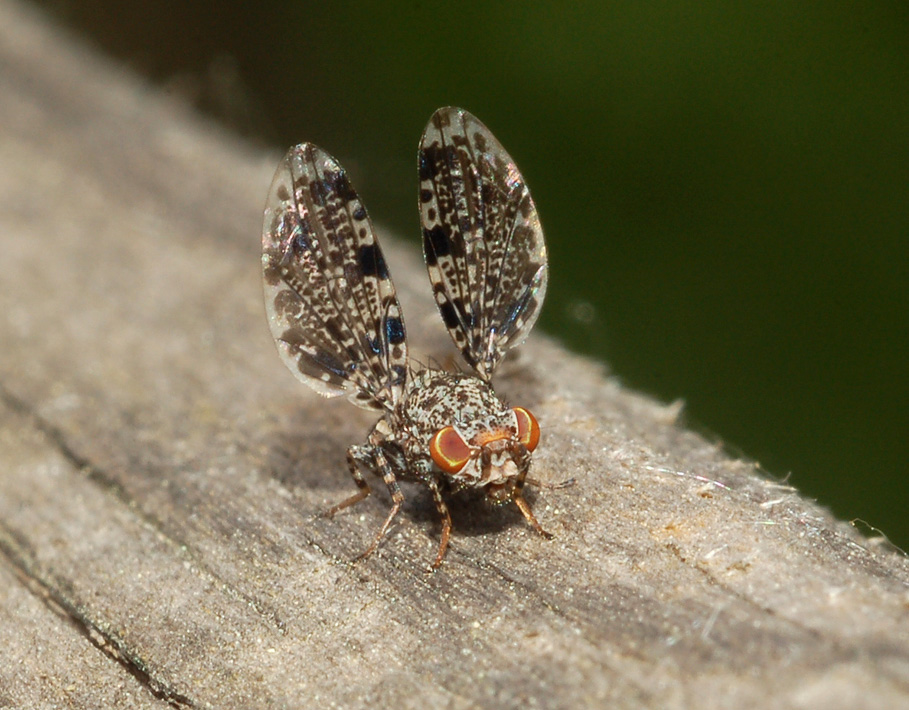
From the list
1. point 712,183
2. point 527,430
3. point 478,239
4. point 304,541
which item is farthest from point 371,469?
point 712,183

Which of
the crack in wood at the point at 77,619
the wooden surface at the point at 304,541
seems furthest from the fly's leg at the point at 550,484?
the crack in wood at the point at 77,619

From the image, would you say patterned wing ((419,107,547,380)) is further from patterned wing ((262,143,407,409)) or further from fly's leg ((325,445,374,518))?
fly's leg ((325,445,374,518))

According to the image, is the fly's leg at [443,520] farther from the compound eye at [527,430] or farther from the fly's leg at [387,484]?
the compound eye at [527,430]

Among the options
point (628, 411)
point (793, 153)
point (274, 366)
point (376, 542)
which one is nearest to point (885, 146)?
point (793, 153)

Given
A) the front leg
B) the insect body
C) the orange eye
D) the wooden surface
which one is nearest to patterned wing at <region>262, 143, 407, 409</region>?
the insect body

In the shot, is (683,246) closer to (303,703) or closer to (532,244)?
(532,244)

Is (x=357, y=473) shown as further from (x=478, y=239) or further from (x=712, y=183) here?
(x=712, y=183)
